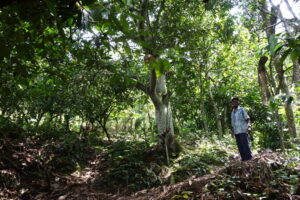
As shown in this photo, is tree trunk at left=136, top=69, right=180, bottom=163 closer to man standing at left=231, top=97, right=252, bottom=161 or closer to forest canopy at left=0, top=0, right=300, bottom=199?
forest canopy at left=0, top=0, right=300, bottom=199

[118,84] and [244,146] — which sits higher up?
[118,84]

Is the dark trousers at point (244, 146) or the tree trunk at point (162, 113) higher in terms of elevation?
the tree trunk at point (162, 113)

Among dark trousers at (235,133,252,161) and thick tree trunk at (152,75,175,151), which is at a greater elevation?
thick tree trunk at (152,75,175,151)

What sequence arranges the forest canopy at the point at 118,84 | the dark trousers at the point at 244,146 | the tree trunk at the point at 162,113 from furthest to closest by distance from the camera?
the tree trunk at the point at 162,113 < the dark trousers at the point at 244,146 < the forest canopy at the point at 118,84

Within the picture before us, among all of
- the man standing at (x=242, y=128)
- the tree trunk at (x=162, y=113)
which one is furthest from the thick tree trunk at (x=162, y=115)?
the man standing at (x=242, y=128)

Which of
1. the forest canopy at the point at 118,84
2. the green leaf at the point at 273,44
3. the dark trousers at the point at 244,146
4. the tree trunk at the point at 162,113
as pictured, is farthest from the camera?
the tree trunk at the point at 162,113

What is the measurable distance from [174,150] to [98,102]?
332 cm

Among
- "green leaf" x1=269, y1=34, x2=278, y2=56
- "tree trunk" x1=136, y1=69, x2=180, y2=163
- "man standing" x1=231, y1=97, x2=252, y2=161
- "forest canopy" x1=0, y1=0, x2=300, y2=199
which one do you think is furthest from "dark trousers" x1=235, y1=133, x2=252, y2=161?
"green leaf" x1=269, y1=34, x2=278, y2=56

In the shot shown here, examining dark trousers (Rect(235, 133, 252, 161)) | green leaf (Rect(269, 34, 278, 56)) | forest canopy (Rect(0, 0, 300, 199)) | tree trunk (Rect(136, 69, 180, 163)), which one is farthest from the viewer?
tree trunk (Rect(136, 69, 180, 163))

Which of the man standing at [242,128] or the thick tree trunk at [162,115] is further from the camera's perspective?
the thick tree trunk at [162,115]

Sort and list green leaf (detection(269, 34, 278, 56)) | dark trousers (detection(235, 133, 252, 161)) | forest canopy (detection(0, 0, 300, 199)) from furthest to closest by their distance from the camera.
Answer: dark trousers (detection(235, 133, 252, 161)) → forest canopy (detection(0, 0, 300, 199)) → green leaf (detection(269, 34, 278, 56))

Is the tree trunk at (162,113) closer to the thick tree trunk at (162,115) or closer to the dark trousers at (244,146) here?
the thick tree trunk at (162,115)

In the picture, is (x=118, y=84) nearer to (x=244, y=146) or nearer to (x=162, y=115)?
(x=244, y=146)

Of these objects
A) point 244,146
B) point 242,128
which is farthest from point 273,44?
point 244,146
